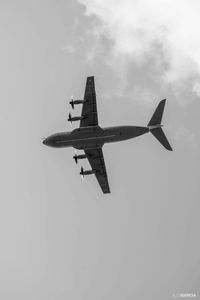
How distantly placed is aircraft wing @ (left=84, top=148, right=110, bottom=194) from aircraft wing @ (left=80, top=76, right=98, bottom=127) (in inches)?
276

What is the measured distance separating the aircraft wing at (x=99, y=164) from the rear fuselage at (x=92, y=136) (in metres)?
4.44

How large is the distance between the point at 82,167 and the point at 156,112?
1639cm

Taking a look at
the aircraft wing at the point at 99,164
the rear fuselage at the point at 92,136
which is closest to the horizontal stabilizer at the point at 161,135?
the rear fuselage at the point at 92,136

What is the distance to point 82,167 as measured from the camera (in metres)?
80.7

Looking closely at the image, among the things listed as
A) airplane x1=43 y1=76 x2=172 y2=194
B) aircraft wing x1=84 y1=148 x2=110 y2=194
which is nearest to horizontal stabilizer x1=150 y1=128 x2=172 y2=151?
airplane x1=43 y1=76 x2=172 y2=194

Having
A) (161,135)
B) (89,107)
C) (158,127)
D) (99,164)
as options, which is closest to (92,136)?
(89,107)

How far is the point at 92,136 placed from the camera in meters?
73.4

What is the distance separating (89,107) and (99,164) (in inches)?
504

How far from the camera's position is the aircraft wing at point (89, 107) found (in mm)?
71000

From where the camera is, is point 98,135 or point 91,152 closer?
point 98,135

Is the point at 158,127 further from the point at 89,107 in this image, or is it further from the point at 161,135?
the point at 89,107

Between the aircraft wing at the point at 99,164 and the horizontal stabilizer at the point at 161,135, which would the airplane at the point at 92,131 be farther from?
the aircraft wing at the point at 99,164

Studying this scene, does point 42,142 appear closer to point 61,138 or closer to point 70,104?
point 61,138

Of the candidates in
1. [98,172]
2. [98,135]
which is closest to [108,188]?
[98,172]
